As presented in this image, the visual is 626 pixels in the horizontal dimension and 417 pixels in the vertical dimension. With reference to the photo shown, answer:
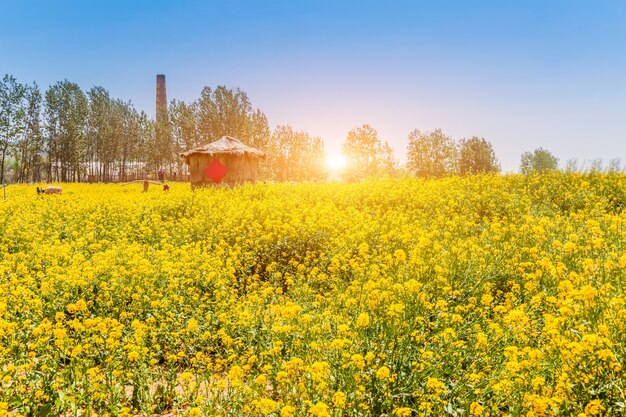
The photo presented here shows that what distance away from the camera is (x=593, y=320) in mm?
3797

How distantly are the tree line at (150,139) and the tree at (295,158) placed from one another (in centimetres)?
17

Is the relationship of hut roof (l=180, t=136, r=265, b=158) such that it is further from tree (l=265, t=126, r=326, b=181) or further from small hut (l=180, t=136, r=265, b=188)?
tree (l=265, t=126, r=326, b=181)

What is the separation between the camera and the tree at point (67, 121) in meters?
54.2

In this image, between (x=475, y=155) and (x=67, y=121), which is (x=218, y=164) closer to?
(x=67, y=121)

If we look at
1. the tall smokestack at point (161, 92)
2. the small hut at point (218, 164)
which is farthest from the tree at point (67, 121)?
the small hut at point (218, 164)

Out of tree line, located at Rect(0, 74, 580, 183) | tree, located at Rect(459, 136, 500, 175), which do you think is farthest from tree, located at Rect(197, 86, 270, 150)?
tree, located at Rect(459, 136, 500, 175)

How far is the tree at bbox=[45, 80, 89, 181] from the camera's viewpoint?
5416cm

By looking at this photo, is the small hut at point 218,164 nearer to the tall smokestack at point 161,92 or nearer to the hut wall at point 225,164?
the hut wall at point 225,164

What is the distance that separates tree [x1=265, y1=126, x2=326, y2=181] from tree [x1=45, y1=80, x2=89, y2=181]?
2669 centimetres

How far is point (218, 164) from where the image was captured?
86.1ft

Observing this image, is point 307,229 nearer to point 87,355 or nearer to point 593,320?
point 87,355

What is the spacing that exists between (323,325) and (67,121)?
60938 mm

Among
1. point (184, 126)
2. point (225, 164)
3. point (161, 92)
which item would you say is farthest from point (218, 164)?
point (161, 92)

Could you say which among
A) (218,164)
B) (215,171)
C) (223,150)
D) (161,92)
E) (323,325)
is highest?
(161,92)
